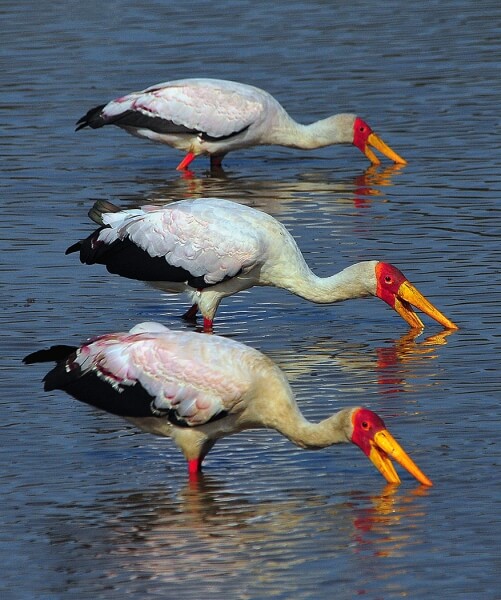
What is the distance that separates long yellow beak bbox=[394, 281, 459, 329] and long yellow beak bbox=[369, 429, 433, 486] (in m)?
3.02

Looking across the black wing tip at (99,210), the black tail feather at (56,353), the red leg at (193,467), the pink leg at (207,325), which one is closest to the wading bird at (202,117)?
the black wing tip at (99,210)

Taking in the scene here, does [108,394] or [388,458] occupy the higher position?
[108,394]

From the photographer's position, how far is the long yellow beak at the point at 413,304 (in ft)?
40.1

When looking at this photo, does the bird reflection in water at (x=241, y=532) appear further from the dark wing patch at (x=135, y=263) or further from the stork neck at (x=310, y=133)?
the stork neck at (x=310, y=133)

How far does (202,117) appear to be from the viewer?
17.2m

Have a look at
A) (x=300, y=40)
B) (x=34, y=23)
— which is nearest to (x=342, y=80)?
(x=300, y=40)

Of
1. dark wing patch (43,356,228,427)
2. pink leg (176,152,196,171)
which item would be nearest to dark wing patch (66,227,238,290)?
dark wing patch (43,356,228,427)

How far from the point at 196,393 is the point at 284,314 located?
3.65 meters

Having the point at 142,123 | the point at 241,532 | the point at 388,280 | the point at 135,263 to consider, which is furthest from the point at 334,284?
the point at 142,123

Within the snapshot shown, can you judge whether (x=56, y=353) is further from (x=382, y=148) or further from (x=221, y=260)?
(x=382, y=148)

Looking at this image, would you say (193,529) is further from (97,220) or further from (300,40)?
(300,40)

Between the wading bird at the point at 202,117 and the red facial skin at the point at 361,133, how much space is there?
0.60ft

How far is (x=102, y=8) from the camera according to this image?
25.4 meters

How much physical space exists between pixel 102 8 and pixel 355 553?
17.8m
